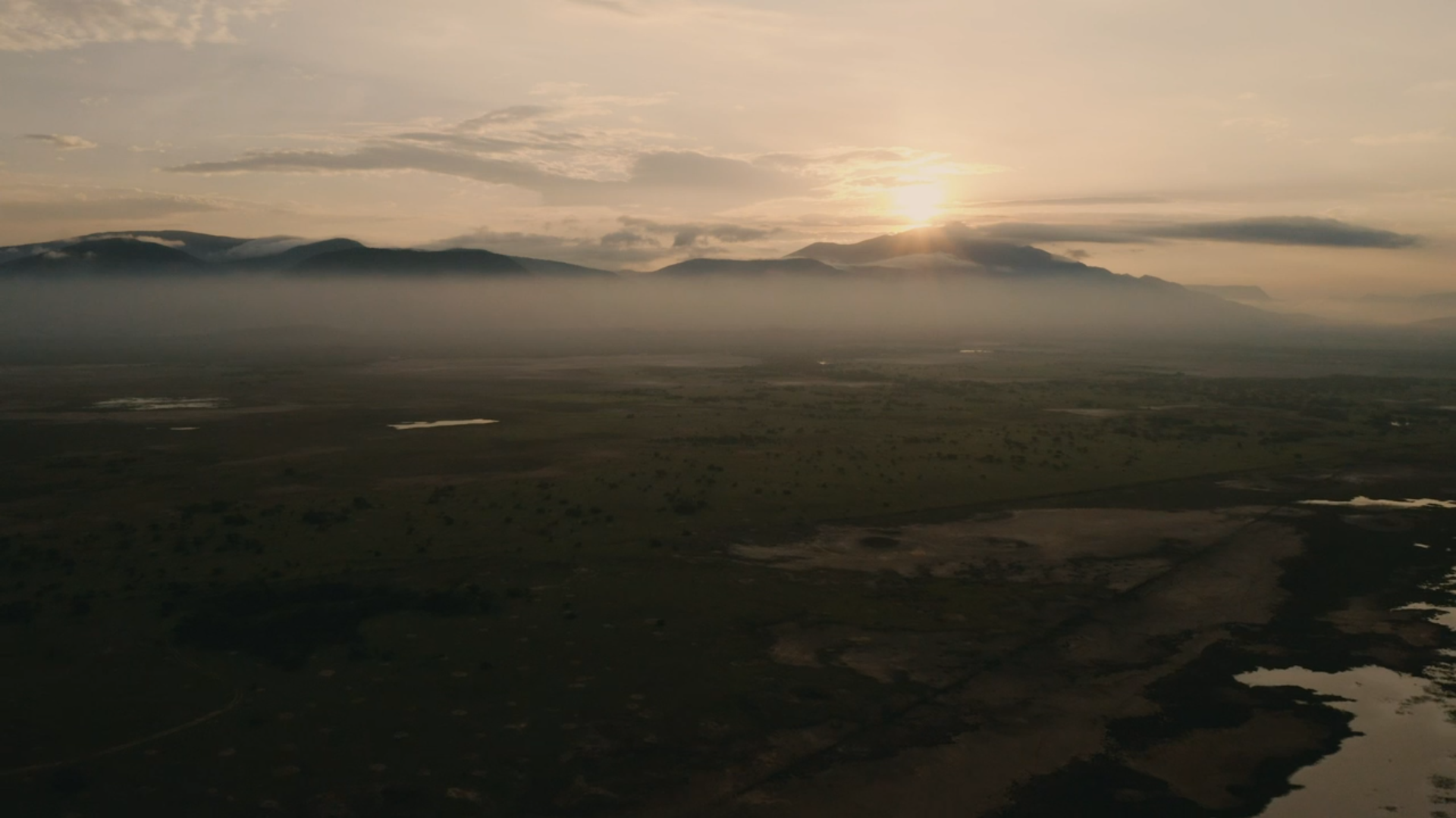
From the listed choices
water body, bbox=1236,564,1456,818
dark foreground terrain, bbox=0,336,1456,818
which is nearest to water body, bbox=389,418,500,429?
dark foreground terrain, bbox=0,336,1456,818

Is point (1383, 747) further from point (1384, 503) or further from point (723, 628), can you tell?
point (1384, 503)

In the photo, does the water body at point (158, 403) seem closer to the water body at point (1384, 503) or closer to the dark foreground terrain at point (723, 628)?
the dark foreground terrain at point (723, 628)

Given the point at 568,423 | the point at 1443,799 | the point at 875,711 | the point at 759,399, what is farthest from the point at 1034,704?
the point at 759,399

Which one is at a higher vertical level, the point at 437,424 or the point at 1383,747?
the point at 437,424

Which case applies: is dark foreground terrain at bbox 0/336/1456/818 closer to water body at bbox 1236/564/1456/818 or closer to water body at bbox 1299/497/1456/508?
water body at bbox 1236/564/1456/818

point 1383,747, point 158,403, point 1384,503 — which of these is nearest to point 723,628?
point 1383,747

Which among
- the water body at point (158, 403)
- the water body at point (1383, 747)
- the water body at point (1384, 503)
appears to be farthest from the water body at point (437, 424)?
the water body at point (1383, 747)
